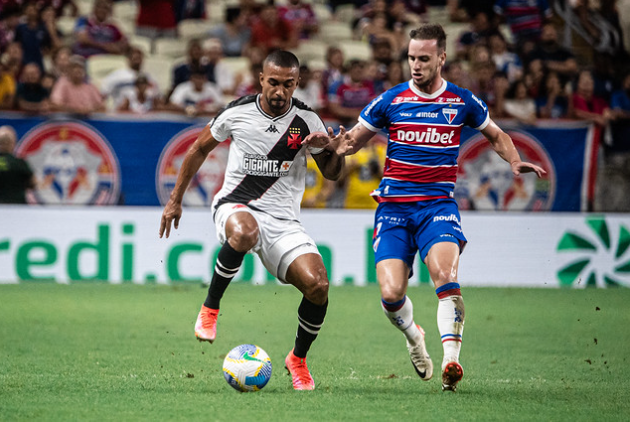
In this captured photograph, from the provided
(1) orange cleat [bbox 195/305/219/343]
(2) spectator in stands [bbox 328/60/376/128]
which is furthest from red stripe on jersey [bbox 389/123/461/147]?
(2) spectator in stands [bbox 328/60/376/128]

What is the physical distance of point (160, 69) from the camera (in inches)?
659

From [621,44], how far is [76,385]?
44.2 feet

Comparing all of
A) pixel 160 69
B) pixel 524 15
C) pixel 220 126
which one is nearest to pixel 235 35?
pixel 160 69

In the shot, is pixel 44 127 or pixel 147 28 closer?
pixel 44 127

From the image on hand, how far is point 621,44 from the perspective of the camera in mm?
17109

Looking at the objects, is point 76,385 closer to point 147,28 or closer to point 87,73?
point 87,73

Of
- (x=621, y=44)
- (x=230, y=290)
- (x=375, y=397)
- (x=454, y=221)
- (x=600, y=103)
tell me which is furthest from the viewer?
(x=621, y=44)

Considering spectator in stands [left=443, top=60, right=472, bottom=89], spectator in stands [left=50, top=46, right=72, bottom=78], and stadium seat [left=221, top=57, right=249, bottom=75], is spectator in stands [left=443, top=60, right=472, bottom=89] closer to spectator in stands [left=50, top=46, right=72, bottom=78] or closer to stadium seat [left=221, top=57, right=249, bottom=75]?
stadium seat [left=221, top=57, right=249, bottom=75]

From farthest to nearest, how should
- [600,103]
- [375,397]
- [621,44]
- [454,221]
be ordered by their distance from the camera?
[621,44] → [600,103] → [454,221] → [375,397]

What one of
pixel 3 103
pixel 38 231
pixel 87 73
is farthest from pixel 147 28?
pixel 38 231

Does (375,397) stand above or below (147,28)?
below

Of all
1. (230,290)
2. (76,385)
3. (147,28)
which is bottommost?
(230,290)

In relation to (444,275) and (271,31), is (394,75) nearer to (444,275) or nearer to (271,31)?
(271,31)

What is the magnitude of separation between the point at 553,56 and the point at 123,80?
751 centimetres
